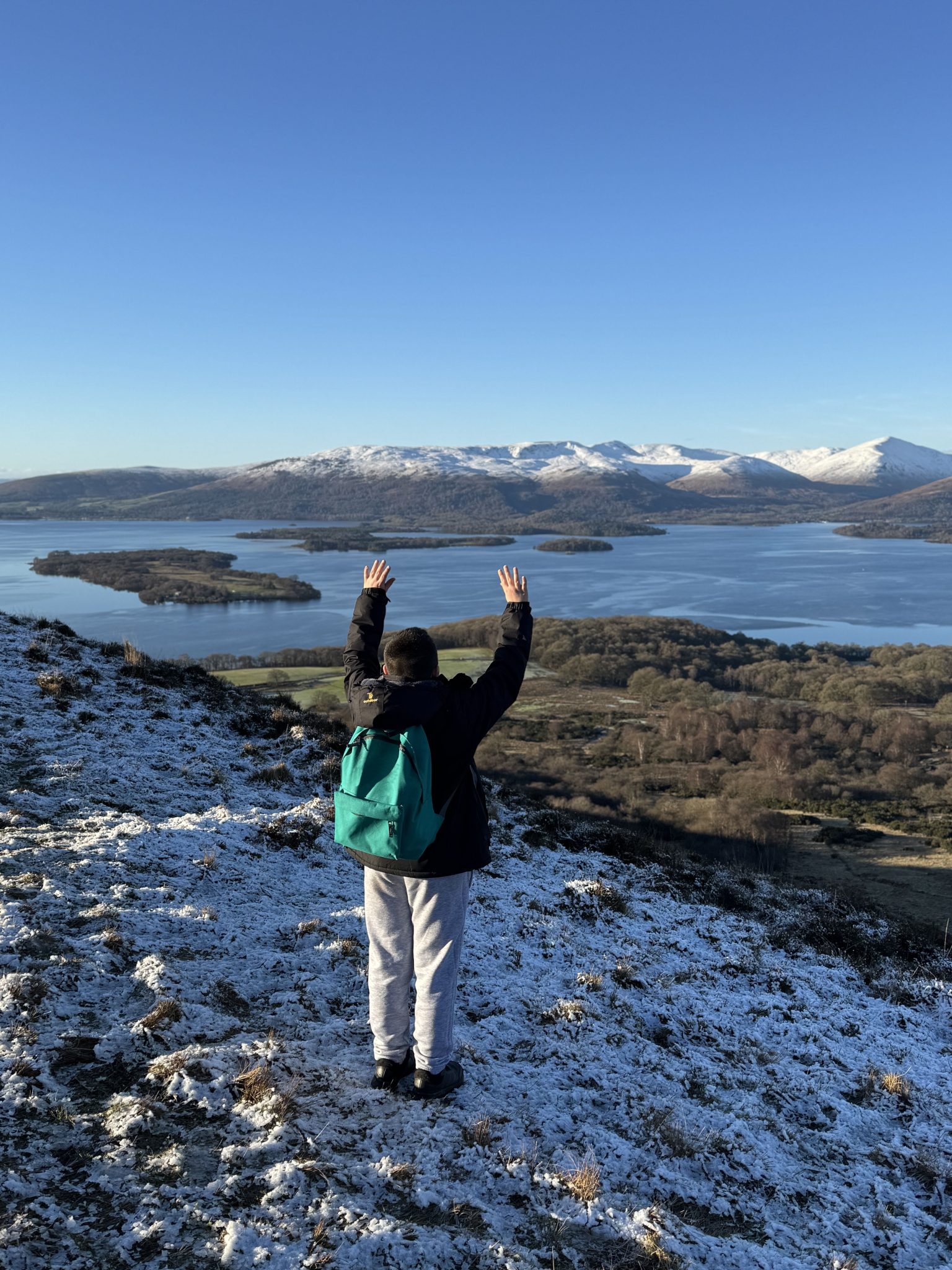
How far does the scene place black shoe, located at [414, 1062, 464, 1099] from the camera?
3619 millimetres

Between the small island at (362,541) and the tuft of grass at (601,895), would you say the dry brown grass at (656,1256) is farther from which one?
the small island at (362,541)

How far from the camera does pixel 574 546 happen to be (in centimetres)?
17225

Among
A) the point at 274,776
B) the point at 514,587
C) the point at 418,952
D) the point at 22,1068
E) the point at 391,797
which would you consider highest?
the point at 514,587

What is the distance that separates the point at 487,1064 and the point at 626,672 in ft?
218

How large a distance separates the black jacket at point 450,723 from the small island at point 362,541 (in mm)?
143294

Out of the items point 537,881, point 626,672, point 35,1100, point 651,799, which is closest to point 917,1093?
point 537,881

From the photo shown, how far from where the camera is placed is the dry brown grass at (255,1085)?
3.42 meters

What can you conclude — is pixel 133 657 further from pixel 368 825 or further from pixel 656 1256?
pixel 656 1256

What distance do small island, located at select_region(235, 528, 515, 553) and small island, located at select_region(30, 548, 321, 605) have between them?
3463cm

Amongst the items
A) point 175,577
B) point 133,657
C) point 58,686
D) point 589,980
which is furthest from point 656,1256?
point 175,577

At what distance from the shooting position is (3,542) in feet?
480

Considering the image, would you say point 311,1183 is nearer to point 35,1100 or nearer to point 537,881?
point 35,1100

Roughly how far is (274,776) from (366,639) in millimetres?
6226

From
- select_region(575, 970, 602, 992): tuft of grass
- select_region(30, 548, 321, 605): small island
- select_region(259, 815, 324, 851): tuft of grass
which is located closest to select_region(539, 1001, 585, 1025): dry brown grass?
Answer: select_region(575, 970, 602, 992): tuft of grass
